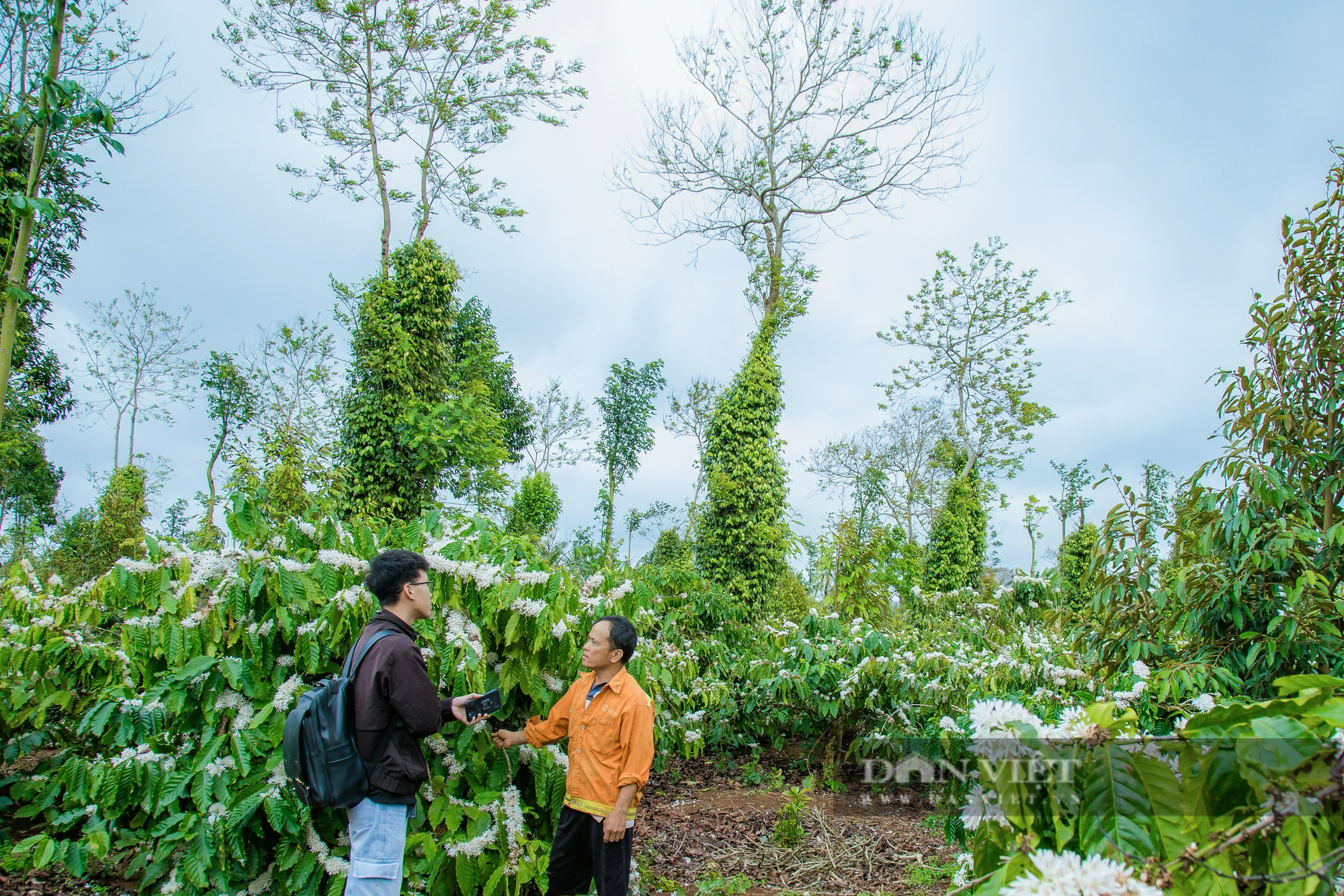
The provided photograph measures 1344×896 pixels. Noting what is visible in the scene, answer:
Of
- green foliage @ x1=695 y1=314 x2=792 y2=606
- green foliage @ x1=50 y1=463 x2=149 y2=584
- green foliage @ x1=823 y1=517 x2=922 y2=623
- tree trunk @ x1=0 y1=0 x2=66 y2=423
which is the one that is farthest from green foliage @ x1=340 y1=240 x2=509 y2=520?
green foliage @ x1=50 y1=463 x2=149 y2=584

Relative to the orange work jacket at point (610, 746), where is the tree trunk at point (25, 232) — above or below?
above

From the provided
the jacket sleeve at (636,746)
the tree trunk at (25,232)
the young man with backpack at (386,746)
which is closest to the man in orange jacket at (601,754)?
the jacket sleeve at (636,746)

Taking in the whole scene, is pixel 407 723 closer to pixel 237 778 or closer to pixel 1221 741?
pixel 237 778

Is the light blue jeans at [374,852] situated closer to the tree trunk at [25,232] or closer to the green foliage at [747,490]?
the tree trunk at [25,232]

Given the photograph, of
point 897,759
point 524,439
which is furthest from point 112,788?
point 524,439

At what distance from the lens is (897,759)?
18.7 ft

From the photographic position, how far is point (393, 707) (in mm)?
2443

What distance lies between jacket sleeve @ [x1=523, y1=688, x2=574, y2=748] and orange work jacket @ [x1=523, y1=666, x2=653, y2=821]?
0.05 metres

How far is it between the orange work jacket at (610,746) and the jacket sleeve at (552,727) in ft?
0.16

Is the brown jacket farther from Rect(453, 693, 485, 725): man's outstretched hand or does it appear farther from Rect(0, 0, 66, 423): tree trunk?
Rect(0, 0, 66, 423): tree trunk

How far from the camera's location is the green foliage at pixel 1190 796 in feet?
2.81

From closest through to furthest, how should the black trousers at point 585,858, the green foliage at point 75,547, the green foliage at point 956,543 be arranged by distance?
the black trousers at point 585,858 → the green foliage at point 75,547 → the green foliage at point 956,543

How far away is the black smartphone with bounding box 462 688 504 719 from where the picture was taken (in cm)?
265

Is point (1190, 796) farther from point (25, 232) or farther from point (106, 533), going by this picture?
point (106, 533)
